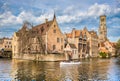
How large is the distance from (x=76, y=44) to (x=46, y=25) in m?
16.6

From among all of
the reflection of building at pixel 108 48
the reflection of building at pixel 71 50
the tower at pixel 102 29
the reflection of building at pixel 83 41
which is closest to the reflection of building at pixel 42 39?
the reflection of building at pixel 71 50

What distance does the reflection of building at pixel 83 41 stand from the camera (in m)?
95.2

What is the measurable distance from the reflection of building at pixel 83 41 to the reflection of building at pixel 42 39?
10127mm

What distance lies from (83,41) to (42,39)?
2466 cm

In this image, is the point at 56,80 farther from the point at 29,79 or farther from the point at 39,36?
the point at 39,36

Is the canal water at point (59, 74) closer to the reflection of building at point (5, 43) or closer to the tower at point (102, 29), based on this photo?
the reflection of building at point (5, 43)

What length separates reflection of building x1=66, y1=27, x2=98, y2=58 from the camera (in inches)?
3750

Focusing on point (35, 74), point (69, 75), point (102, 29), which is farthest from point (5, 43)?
point (69, 75)

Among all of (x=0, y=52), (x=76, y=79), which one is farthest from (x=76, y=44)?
(x=76, y=79)

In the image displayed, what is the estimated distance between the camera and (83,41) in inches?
3954

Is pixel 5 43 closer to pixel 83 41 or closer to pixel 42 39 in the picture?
pixel 83 41

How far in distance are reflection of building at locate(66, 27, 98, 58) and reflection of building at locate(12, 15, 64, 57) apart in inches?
399

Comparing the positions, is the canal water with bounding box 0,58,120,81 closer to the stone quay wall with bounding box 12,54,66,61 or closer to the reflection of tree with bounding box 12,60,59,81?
the reflection of tree with bounding box 12,60,59,81

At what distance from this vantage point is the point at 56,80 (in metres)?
28.8
